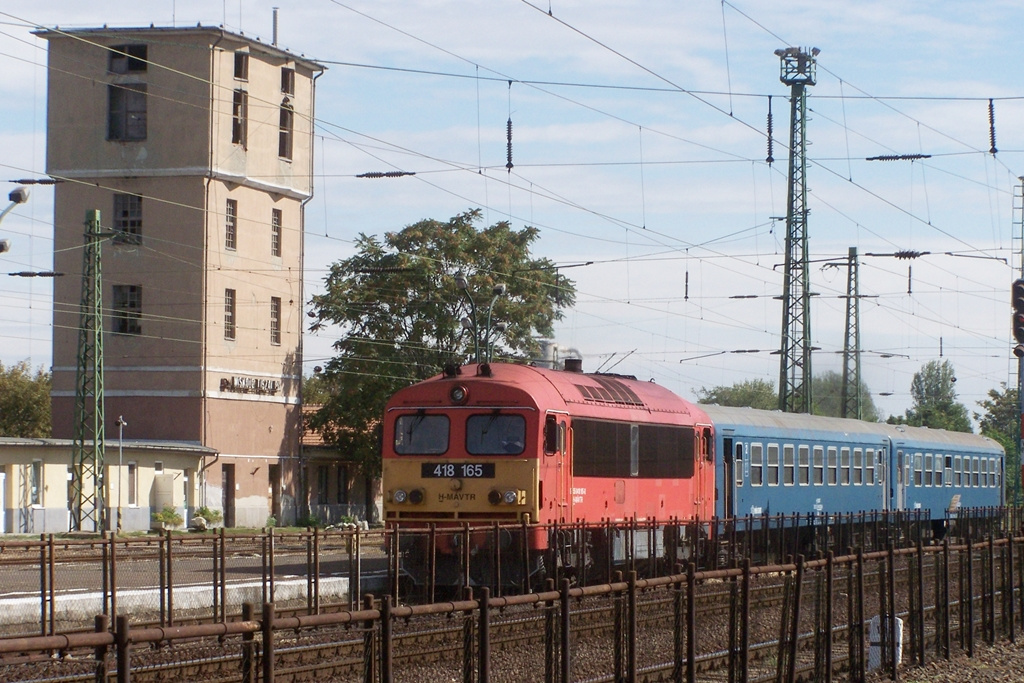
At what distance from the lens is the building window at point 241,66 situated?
57.2 metres

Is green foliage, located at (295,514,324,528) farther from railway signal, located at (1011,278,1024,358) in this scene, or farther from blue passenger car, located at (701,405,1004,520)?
railway signal, located at (1011,278,1024,358)

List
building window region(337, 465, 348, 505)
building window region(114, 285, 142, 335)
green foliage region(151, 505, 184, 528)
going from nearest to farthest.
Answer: green foliage region(151, 505, 184, 528), building window region(114, 285, 142, 335), building window region(337, 465, 348, 505)

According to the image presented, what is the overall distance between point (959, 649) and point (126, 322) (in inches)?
1745

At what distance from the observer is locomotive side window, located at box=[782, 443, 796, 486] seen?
33.9 meters

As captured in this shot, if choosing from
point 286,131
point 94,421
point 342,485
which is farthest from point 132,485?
point 286,131

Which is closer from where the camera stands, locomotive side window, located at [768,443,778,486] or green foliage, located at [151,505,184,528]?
locomotive side window, located at [768,443,778,486]

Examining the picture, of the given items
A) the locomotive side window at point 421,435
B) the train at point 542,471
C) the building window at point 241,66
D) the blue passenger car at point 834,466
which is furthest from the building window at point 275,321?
the locomotive side window at point 421,435

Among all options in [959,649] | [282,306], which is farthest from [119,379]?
[959,649]

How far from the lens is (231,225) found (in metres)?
57.6

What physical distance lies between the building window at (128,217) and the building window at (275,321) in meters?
6.10

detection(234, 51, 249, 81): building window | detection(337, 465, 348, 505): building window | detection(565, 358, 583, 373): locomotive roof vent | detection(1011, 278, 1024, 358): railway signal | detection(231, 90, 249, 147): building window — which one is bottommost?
detection(337, 465, 348, 505): building window

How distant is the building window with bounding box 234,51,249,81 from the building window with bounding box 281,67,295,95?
104 inches

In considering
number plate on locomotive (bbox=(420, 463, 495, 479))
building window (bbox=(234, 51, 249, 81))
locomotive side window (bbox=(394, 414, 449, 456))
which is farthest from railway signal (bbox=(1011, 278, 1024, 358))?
building window (bbox=(234, 51, 249, 81))

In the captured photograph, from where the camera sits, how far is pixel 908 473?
41.7m
